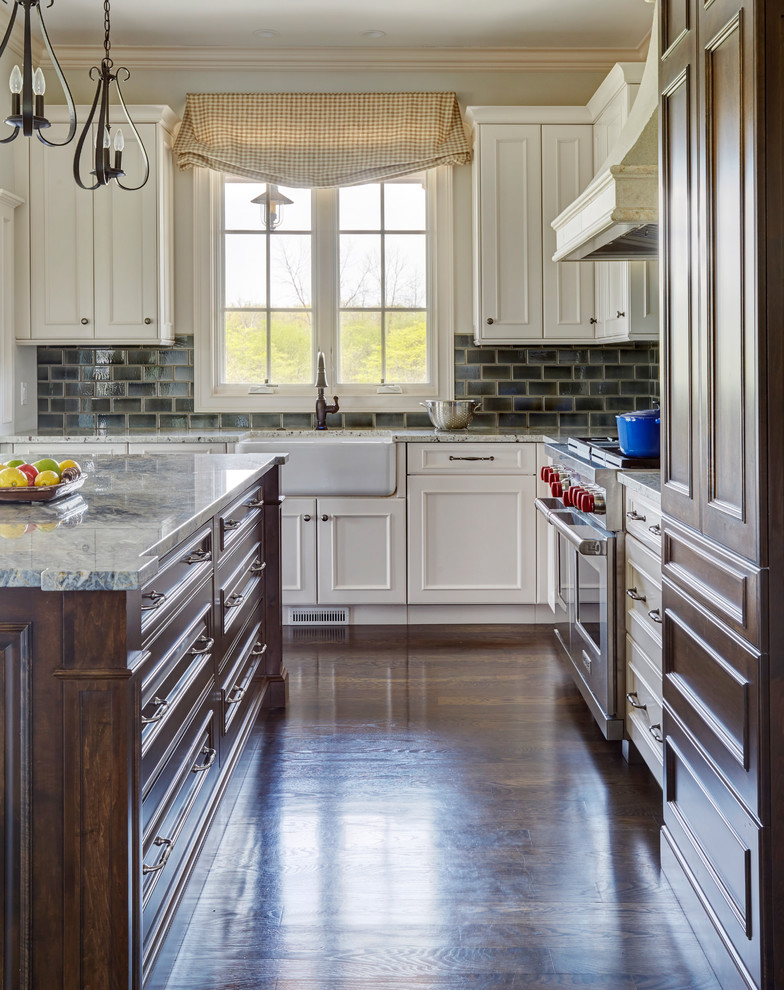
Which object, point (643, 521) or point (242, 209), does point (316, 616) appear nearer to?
point (242, 209)

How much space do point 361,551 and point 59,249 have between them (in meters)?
2.11

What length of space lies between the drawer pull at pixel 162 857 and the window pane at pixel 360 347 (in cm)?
352

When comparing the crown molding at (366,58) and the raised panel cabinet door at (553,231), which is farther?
the crown molding at (366,58)

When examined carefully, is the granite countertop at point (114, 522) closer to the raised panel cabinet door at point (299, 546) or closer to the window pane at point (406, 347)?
the raised panel cabinet door at point (299, 546)

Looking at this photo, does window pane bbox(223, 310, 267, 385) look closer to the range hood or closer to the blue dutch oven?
the range hood

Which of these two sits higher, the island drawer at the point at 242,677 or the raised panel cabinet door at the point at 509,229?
the raised panel cabinet door at the point at 509,229

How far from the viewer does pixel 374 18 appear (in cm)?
443

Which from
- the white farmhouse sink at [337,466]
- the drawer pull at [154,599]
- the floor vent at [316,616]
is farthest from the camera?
the floor vent at [316,616]

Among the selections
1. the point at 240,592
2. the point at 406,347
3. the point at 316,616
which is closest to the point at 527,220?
the point at 406,347

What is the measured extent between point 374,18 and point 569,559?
2775 mm

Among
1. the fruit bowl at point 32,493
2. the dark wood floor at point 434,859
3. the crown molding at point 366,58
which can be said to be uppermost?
the crown molding at point 366,58

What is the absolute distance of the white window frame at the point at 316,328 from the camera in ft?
16.1

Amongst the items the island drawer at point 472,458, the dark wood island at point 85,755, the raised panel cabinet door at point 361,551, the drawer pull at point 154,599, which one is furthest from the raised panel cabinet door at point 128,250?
the drawer pull at point 154,599

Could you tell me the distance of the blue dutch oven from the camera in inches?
115
